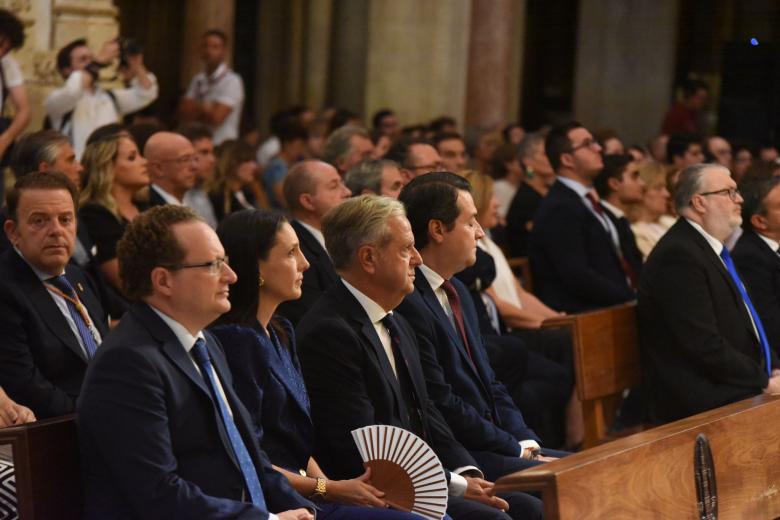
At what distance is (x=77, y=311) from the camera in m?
4.90

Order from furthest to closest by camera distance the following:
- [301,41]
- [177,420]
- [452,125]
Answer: [301,41] → [452,125] → [177,420]

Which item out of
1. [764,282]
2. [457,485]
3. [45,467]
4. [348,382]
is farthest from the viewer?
[764,282]

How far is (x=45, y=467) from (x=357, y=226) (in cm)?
138

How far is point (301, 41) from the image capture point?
17531mm

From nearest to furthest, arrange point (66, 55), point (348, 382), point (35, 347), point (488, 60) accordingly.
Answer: point (348, 382) < point (35, 347) < point (66, 55) < point (488, 60)

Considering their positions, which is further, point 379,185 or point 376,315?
point 379,185

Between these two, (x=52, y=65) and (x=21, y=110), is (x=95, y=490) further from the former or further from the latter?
(x=52, y=65)

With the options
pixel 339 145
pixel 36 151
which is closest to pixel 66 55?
pixel 339 145

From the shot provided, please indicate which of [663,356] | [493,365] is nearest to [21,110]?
[493,365]

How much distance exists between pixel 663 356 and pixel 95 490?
3247 mm

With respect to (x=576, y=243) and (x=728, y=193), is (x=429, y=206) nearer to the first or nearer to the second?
(x=728, y=193)

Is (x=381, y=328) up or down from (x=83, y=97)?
down

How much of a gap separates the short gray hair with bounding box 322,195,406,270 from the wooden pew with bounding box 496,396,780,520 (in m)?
0.96

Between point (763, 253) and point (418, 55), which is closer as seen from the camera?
point (763, 253)
